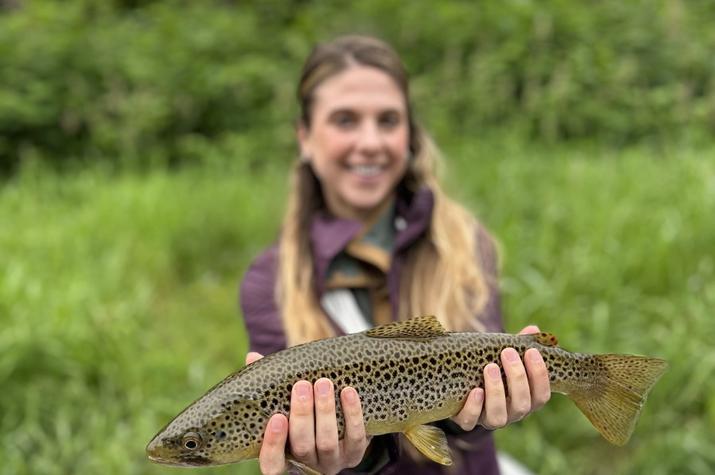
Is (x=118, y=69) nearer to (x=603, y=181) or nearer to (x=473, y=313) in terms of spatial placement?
(x=603, y=181)

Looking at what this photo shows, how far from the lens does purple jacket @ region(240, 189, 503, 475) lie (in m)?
2.79

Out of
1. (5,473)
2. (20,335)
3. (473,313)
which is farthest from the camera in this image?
(20,335)

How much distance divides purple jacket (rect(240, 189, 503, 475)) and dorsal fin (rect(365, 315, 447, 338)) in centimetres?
90

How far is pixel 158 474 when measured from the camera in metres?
4.03

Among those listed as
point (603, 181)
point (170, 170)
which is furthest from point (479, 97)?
point (170, 170)

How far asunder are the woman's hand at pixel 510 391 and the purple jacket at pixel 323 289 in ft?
2.53

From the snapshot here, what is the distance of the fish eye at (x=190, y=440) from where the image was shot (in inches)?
68.9

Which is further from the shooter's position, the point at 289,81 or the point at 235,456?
the point at 289,81

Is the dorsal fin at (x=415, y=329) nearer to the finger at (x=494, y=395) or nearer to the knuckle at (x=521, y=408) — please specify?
the finger at (x=494, y=395)

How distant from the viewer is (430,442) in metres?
1.87

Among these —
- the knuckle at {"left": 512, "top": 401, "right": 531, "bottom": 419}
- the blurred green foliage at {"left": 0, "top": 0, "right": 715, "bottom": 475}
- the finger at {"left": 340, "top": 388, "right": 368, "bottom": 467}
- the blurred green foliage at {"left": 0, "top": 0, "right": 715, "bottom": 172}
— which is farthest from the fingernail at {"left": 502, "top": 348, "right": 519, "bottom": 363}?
the blurred green foliage at {"left": 0, "top": 0, "right": 715, "bottom": 172}

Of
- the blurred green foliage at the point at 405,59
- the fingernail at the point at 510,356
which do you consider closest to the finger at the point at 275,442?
the fingernail at the point at 510,356

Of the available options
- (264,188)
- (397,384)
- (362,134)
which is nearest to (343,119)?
(362,134)

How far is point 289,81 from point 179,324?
12.3ft
